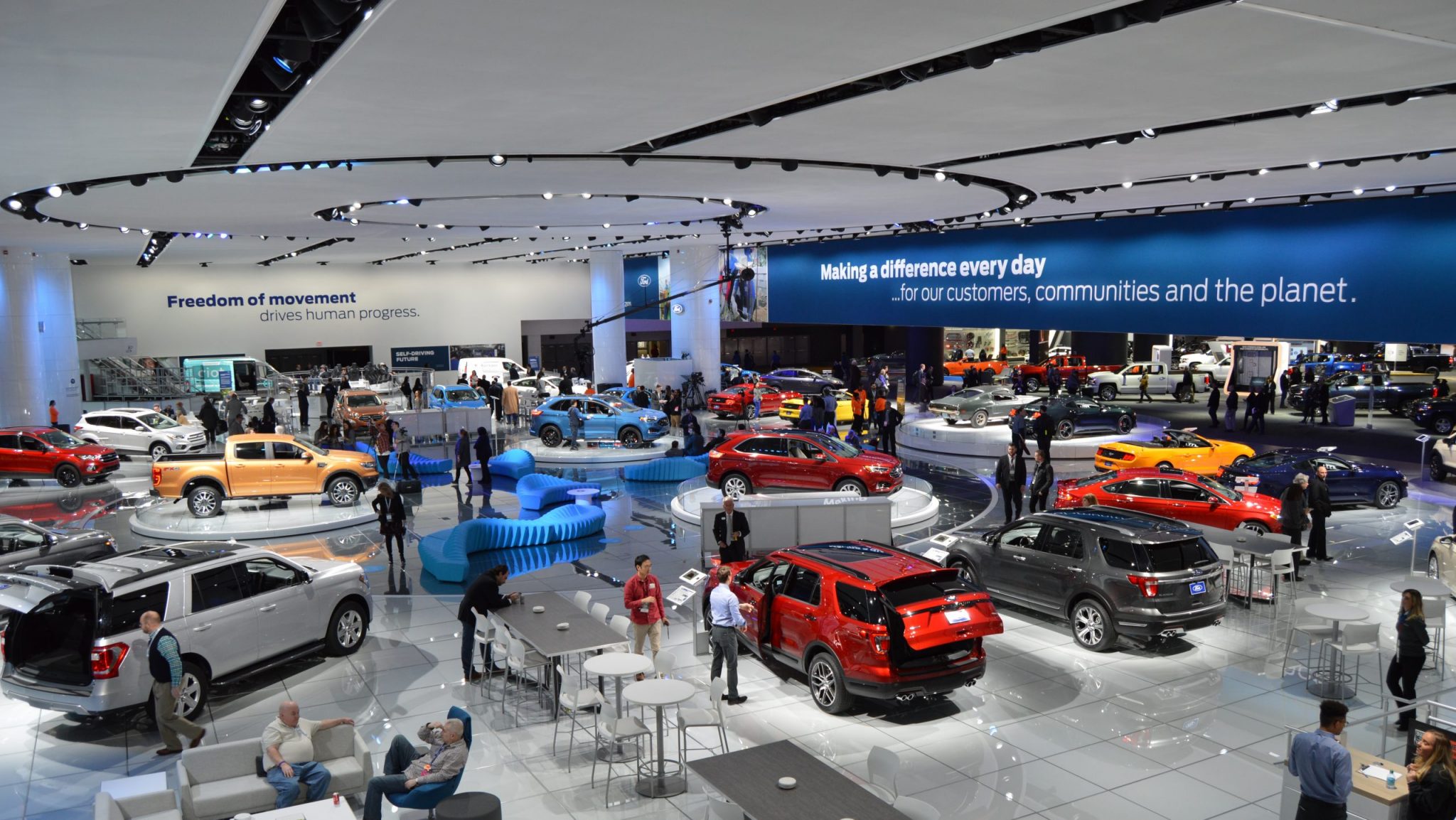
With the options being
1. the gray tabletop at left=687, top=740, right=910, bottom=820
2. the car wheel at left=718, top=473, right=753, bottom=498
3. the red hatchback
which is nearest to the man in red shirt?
the gray tabletop at left=687, top=740, right=910, bottom=820

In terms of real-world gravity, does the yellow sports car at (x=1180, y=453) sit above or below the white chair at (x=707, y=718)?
above

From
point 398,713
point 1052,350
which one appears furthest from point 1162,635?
point 1052,350

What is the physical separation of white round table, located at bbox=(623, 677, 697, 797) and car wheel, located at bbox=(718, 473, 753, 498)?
1108 cm

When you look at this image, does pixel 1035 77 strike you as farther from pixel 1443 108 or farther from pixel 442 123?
pixel 442 123

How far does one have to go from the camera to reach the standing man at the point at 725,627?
9.45m

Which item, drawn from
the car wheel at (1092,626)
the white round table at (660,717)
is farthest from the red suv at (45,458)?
the car wheel at (1092,626)

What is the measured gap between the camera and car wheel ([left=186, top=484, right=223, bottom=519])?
18516mm

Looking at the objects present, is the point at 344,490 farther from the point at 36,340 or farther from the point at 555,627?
the point at 36,340

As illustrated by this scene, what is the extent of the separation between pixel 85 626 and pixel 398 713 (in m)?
2.82

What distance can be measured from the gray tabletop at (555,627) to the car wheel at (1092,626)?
17.5 feet

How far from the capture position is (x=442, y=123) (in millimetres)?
11320

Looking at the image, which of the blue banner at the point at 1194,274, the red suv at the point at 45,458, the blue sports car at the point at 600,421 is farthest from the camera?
the blue sports car at the point at 600,421

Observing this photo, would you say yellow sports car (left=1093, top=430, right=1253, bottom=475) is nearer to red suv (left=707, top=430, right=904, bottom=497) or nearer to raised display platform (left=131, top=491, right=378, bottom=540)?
red suv (left=707, top=430, right=904, bottom=497)

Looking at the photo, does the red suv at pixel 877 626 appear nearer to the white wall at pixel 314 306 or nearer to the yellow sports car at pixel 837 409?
the yellow sports car at pixel 837 409
